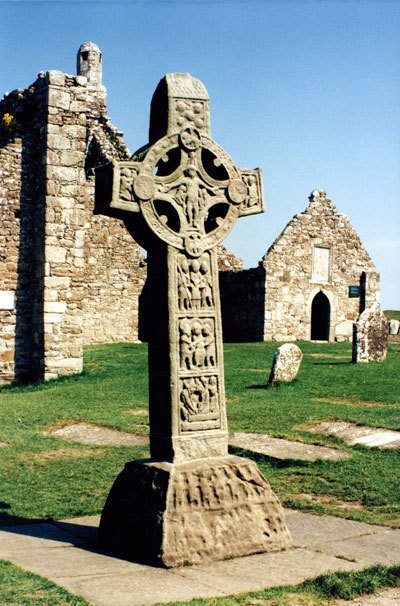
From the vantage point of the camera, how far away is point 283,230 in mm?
22688

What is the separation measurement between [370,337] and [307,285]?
27.3ft

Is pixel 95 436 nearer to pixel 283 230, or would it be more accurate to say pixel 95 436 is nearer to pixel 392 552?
pixel 392 552

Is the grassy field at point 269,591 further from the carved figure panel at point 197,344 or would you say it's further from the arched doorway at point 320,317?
the arched doorway at point 320,317

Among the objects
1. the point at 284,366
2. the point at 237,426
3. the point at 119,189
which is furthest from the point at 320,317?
the point at 119,189

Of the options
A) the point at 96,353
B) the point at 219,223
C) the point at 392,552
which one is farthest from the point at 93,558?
the point at 96,353

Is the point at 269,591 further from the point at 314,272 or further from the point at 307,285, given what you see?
the point at 314,272

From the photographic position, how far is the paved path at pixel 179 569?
3555mm

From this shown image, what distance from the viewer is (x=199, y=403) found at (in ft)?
14.9

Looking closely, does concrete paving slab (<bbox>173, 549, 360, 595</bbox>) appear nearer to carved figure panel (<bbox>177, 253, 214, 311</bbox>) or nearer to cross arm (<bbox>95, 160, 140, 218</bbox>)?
carved figure panel (<bbox>177, 253, 214, 311</bbox>)

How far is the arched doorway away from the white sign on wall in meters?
11.9

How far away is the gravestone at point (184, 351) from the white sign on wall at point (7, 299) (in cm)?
913

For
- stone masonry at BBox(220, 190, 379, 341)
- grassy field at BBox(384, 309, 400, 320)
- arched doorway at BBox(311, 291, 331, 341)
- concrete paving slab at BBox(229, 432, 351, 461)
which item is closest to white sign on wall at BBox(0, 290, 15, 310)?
concrete paving slab at BBox(229, 432, 351, 461)

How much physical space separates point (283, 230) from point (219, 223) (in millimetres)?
18156

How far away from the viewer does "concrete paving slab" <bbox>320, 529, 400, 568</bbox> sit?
408 centimetres
